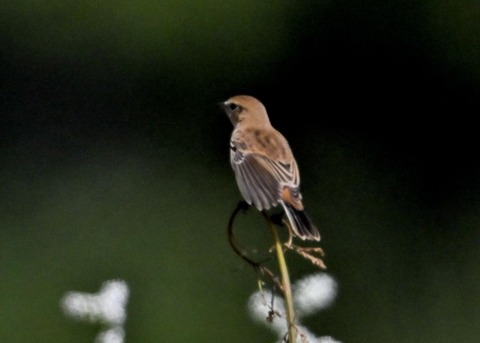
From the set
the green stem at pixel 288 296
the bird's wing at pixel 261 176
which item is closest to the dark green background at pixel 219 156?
the bird's wing at pixel 261 176

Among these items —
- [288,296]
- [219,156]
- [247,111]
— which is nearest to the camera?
[288,296]

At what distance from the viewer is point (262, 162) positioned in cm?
130

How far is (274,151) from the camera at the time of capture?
1.28 meters

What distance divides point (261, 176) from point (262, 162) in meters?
0.06

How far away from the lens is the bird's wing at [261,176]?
1104 mm

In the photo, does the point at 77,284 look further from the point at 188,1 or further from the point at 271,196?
the point at 188,1

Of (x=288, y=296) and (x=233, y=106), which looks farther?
(x=233, y=106)

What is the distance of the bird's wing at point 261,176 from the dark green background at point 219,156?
351mm

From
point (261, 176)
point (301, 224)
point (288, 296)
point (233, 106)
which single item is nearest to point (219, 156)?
point (233, 106)

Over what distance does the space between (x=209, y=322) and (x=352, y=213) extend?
374mm

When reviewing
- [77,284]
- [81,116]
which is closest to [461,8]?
[81,116]

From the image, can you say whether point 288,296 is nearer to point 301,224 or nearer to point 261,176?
point 301,224

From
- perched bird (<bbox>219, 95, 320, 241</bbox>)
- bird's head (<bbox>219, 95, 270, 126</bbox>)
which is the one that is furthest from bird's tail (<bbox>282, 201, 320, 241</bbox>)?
bird's head (<bbox>219, 95, 270, 126</bbox>)

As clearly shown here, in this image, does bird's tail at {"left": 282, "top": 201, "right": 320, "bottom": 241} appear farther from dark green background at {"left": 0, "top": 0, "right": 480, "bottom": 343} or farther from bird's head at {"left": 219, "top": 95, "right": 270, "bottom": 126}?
dark green background at {"left": 0, "top": 0, "right": 480, "bottom": 343}
